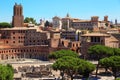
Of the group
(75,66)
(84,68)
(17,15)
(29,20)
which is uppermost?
(17,15)

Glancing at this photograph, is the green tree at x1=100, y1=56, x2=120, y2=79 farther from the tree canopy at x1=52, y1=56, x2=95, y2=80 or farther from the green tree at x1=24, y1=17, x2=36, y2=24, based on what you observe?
the green tree at x1=24, y1=17, x2=36, y2=24

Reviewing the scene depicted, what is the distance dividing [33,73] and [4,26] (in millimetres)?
46153

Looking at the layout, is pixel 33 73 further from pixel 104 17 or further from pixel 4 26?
pixel 104 17

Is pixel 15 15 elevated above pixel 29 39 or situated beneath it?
elevated above

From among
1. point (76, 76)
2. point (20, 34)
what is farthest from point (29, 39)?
point (76, 76)

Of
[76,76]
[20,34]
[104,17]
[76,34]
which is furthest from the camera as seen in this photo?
[104,17]

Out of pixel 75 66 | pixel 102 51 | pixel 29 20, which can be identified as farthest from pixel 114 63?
pixel 29 20

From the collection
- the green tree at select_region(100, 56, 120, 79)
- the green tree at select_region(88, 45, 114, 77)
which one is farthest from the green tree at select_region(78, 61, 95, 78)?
the green tree at select_region(88, 45, 114, 77)

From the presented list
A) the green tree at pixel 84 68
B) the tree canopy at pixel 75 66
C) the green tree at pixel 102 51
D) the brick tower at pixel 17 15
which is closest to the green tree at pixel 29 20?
the brick tower at pixel 17 15

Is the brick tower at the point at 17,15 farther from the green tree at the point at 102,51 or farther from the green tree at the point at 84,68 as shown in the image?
the green tree at the point at 84,68

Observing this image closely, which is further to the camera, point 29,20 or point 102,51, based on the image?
point 29,20

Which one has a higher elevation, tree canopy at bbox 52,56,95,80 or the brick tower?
the brick tower

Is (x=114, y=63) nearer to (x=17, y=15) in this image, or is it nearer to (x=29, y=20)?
(x=17, y=15)

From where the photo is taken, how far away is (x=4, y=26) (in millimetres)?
97312
